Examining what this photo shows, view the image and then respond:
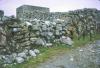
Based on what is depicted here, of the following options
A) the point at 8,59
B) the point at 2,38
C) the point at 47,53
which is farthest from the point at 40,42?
the point at 8,59

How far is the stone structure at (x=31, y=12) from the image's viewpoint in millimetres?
12453

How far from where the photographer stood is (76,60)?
6.57 m

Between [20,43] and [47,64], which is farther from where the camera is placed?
[20,43]

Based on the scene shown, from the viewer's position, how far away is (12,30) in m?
7.46

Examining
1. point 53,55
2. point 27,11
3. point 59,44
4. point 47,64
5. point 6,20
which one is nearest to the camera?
point 47,64

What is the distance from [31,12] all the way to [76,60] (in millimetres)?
6939

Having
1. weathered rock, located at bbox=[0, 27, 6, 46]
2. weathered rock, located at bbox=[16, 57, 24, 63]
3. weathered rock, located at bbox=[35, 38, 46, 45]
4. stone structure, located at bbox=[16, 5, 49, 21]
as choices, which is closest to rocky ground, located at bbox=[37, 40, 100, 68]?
weathered rock, located at bbox=[16, 57, 24, 63]

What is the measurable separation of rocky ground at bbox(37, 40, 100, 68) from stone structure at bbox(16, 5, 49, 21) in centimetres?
557

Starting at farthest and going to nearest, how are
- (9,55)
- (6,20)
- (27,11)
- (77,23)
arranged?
1. (27,11)
2. (77,23)
3. (6,20)
4. (9,55)

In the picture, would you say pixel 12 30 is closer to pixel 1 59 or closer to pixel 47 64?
pixel 1 59

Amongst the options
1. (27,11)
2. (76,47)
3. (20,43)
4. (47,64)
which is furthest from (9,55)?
(27,11)

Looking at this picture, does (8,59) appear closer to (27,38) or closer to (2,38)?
(2,38)

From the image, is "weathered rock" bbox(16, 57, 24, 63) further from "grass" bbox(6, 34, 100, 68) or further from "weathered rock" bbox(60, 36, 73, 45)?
"weathered rock" bbox(60, 36, 73, 45)

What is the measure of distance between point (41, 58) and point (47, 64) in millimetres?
574
